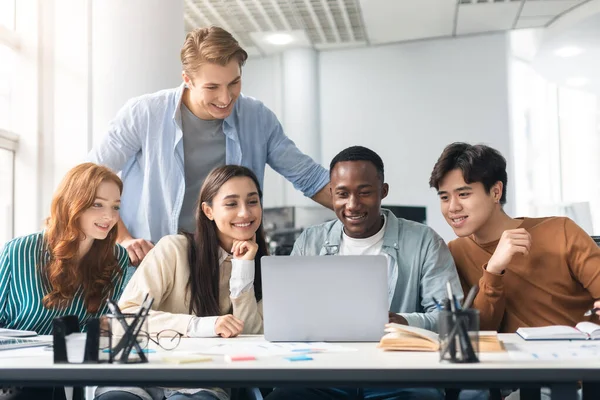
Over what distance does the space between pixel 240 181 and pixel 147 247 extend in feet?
1.62

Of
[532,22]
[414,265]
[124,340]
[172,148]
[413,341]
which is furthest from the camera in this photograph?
[532,22]

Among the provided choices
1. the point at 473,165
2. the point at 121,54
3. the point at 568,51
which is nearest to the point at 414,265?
the point at 473,165

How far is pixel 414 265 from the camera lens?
2.38m

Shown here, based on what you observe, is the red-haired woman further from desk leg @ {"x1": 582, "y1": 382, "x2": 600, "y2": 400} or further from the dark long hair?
desk leg @ {"x1": 582, "y1": 382, "x2": 600, "y2": 400}

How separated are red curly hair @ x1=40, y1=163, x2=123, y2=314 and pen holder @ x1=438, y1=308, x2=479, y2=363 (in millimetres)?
1329

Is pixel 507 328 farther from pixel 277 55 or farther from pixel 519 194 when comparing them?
pixel 277 55

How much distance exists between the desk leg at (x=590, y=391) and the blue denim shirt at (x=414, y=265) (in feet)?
2.49

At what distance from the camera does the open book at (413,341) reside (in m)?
1.64

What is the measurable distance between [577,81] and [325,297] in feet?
15.6

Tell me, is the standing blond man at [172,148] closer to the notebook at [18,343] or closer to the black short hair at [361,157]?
the black short hair at [361,157]

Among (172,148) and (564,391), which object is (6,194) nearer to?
(172,148)

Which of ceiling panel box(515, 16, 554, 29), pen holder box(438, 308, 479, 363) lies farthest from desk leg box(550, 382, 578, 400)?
ceiling panel box(515, 16, 554, 29)

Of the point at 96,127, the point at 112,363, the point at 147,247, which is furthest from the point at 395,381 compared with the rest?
the point at 96,127

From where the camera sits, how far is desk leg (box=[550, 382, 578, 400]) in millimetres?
1347
